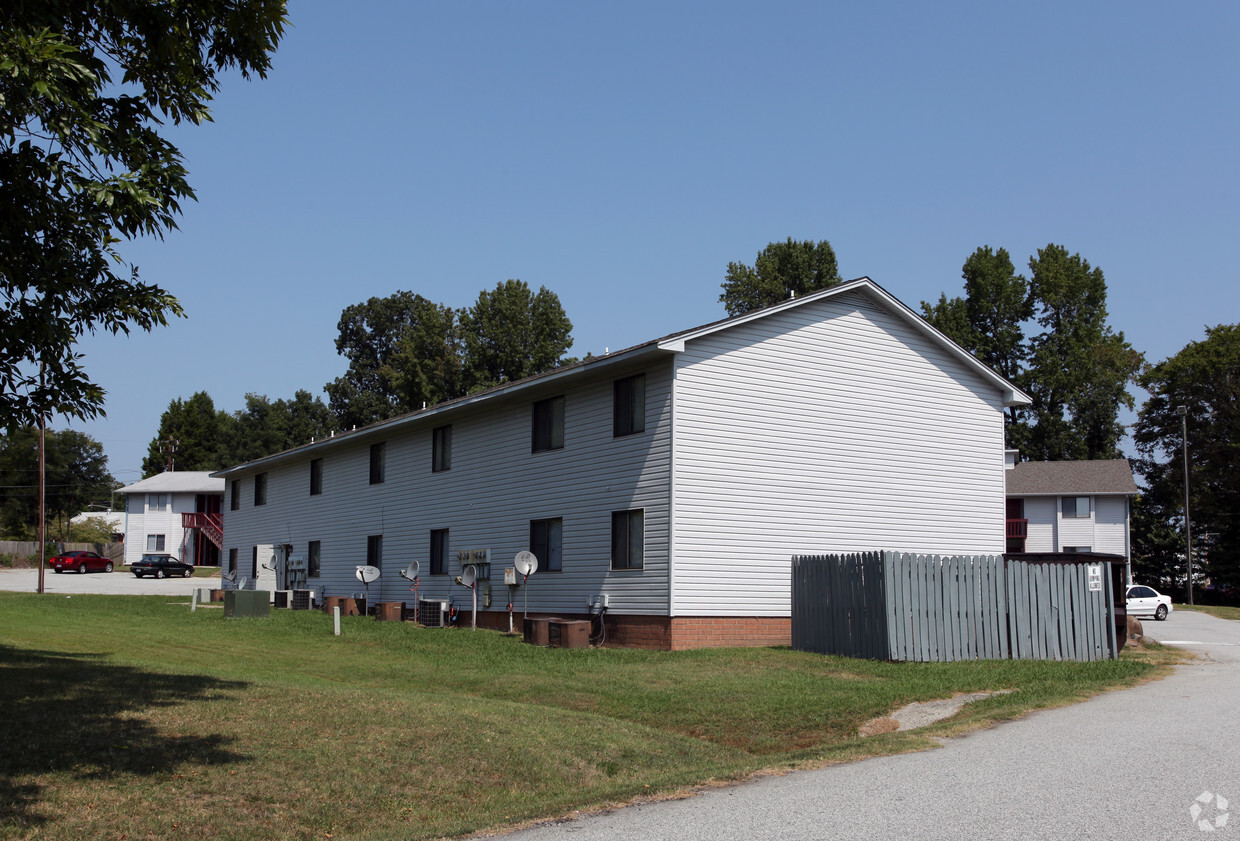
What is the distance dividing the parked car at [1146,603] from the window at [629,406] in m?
26.6

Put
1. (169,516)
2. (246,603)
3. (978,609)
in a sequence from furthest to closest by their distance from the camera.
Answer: (169,516)
(246,603)
(978,609)

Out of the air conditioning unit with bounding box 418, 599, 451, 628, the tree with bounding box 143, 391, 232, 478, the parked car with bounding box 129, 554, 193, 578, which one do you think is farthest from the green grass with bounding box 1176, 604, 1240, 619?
the tree with bounding box 143, 391, 232, 478

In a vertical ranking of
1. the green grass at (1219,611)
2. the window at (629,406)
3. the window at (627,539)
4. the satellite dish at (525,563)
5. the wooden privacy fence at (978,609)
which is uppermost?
the window at (629,406)

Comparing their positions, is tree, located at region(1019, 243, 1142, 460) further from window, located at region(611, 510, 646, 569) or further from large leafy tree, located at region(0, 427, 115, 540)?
large leafy tree, located at region(0, 427, 115, 540)

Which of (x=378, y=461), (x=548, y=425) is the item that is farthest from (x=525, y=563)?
(x=378, y=461)

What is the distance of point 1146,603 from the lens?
40.9 meters

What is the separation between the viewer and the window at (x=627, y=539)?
23047 mm

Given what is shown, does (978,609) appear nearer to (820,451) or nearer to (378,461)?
(820,451)

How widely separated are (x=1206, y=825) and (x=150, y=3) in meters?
10.9

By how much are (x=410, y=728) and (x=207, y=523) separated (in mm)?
69202

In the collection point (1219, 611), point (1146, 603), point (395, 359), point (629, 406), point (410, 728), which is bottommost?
point (1219, 611)

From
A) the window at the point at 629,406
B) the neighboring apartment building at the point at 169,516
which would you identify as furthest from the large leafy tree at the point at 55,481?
the window at the point at 629,406

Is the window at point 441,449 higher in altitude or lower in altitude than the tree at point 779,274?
lower

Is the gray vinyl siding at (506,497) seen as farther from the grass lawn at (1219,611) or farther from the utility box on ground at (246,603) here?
the grass lawn at (1219,611)
